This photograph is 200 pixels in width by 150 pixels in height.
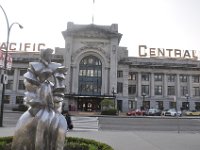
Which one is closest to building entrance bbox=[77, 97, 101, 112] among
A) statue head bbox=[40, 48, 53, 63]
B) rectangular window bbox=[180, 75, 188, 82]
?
rectangular window bbox=[180, 75, 188, 82]

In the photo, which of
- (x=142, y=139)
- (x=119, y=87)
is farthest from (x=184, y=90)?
(x=142, y=139)

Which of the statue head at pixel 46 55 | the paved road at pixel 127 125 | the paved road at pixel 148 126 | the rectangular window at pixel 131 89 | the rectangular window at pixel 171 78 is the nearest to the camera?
the statue head at pixel 46 55

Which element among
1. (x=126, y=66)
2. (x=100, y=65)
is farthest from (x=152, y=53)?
(x=100, y=65)

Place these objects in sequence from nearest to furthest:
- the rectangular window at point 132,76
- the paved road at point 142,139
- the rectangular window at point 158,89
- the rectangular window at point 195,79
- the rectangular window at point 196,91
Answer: the paved road at point 142,139 → the rectangular window at point 132,76 → the rectangular window at point 158,89 → the rectangular window at point 196,91 → the rectangular window at point 195,79

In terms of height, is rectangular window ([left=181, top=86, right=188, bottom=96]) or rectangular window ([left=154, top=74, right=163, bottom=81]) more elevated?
rectangular window ([left=154, top=74, right=163, bottom=81])

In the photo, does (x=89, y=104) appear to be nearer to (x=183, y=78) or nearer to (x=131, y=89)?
(x=131, y=89)

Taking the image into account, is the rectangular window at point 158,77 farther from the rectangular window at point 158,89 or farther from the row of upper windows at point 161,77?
the rectangular window at point 158,89

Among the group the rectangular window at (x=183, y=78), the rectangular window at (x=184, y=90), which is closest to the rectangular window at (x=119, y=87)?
the rectangular window at (x=184, y=90)

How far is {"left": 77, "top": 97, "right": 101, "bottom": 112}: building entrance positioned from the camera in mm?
63153

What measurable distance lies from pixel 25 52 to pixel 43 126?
6948 centimetres

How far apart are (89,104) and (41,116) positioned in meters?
56.9

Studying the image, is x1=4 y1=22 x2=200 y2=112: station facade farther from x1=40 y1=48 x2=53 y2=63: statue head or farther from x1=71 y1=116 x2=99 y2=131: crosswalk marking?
x1=40 y1=48 x2=53 y2=63: statue head

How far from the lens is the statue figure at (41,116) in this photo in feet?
22.6

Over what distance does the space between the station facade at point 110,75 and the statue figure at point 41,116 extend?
51889mm
